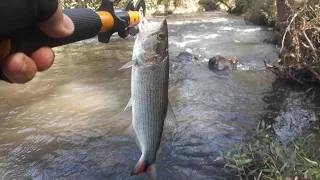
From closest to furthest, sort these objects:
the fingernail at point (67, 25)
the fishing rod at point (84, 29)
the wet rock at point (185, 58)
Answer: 1. the fishing rod at point (84, 29)
2. the fingernail at point (67, 25)
3. the wet rock at point (185, 58)

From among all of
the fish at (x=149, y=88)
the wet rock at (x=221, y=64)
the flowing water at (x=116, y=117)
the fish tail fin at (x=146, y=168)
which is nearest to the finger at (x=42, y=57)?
the fish at (x=149, y=88)

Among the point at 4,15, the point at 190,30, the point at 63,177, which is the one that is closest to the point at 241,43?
the point at 190,30

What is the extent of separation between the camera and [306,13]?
25.0ft

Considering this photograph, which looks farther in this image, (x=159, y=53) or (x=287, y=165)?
(x=287, y=165)

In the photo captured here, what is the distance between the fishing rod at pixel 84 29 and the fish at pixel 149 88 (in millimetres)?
119

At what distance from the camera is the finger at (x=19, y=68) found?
1134 mm

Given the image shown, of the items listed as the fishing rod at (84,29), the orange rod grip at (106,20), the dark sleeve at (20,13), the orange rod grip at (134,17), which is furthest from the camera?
the orange rod grip at (134,17)

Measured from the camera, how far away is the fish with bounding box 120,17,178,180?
236cm

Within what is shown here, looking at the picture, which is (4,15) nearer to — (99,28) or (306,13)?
(99,28)

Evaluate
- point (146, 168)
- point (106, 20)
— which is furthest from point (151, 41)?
point (146, 168)

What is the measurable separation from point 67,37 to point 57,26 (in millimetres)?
245

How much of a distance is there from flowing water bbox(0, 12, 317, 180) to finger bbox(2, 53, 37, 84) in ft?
12.1

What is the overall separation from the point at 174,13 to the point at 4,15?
26.1 metres

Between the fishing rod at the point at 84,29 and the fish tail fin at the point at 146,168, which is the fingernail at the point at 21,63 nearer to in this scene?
the fishing rod at the point at 84,29
